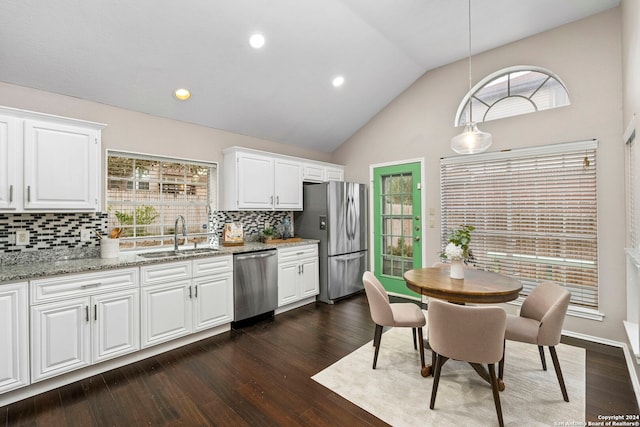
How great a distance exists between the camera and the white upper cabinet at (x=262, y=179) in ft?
12.9

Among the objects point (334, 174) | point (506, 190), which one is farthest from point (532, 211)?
point (334, 174)

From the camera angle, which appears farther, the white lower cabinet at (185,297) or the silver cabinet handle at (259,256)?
the silver cabinet handle at (259,256)

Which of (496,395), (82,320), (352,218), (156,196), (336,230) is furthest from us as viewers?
(352,218)

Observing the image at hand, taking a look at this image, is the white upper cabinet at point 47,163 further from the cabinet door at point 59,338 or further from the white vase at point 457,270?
the white vase at point 457,270

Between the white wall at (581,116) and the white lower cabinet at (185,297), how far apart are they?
2935 mm

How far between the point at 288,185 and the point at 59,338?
9.89 ft

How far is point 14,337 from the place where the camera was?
2.16 metres

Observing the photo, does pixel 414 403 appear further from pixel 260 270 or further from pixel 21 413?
pixel 21 413

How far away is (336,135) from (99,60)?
11.0 feet

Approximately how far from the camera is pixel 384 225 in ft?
16.3

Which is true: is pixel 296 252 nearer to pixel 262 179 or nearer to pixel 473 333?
pixel 262 179

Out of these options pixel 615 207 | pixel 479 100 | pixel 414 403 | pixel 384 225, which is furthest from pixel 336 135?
pixel 414 403

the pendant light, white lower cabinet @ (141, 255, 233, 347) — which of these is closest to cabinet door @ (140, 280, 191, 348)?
white lower cabinet @ (141, 255, 233, 347)

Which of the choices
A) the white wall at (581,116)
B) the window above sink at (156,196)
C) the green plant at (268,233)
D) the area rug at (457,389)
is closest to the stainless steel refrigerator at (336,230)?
the green plant at (268,233)
